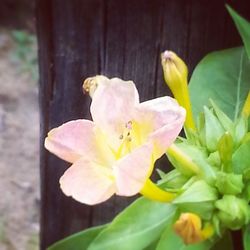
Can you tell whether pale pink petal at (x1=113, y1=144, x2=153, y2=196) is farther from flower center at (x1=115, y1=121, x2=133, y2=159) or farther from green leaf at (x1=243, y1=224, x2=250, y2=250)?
green leaf at (x1=243, y1=224, x2=250, y2=250)

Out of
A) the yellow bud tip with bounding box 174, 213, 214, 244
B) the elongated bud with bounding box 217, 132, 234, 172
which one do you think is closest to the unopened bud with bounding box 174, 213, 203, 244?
the yellow bud tip with bounding box 174, 213, 214, 244

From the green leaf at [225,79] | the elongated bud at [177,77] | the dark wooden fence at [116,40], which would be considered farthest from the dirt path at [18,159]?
the elongated bud at [177,77]

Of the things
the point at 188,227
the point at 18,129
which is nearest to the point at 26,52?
the point at 18,129

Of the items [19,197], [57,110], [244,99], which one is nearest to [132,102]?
[244,99]

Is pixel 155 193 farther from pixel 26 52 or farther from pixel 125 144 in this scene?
pixel 26 52

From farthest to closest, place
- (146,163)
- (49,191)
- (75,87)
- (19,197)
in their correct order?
(19,197) < (49,191) < (75,87) < (146,163)

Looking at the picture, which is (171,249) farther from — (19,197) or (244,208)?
(19,197)
